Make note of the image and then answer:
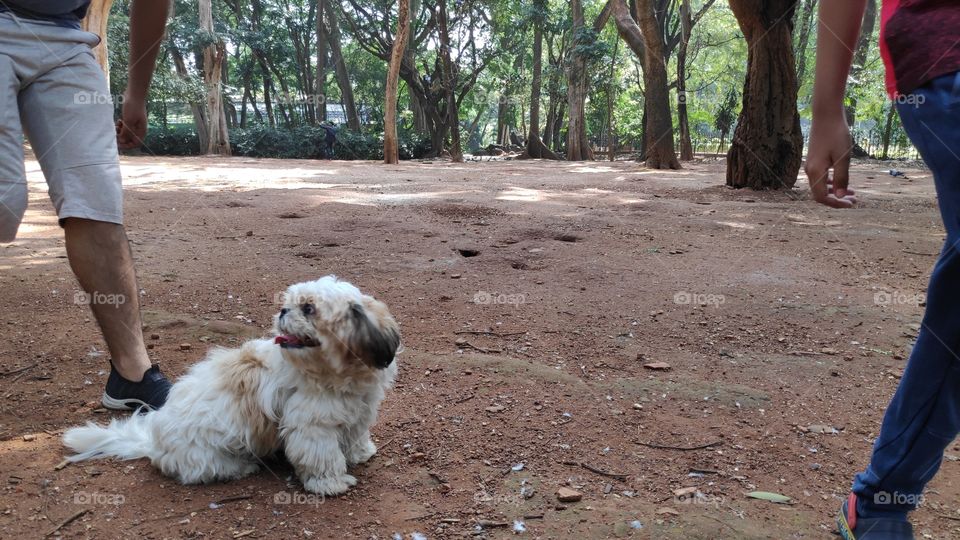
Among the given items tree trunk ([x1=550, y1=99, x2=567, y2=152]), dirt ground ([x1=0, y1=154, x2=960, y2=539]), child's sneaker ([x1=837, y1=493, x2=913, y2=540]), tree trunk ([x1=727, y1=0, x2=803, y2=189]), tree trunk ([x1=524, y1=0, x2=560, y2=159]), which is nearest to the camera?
child's sneaker ([x1=837, y1=493, x2=913, y2=540])

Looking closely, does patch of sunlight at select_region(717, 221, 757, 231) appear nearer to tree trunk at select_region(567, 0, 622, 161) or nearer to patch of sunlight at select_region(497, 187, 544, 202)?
patch of sunlight at select_region(497, 187, 544, 202)

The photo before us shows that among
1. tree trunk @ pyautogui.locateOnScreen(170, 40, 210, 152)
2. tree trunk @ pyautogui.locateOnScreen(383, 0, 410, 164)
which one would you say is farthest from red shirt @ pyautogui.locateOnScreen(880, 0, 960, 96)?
tree trunk @ pyautogui.locateOnScreen(170, 40, 210, 152)

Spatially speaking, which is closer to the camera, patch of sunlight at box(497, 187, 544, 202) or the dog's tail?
the dog's tail

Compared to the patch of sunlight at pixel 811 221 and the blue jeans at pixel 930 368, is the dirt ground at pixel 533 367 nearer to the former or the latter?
the patch of sunlight at pixel 811 221

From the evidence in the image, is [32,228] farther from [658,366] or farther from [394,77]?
[394,77]

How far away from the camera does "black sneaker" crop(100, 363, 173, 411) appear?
281cm

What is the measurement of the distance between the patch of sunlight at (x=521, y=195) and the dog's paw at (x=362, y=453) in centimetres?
709

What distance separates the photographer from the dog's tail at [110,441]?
2.49 metres

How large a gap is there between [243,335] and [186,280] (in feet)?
4.28

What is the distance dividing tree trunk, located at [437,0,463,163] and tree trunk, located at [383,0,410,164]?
3805 millimetres

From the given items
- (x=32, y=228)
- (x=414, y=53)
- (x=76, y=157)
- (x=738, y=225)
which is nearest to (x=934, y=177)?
(x=76, y=157)

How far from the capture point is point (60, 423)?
2762 mm

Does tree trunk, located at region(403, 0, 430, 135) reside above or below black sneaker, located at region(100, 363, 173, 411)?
above

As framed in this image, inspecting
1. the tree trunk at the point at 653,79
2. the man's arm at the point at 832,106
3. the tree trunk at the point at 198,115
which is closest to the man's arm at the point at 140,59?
the man's arm at the point at 832,106
